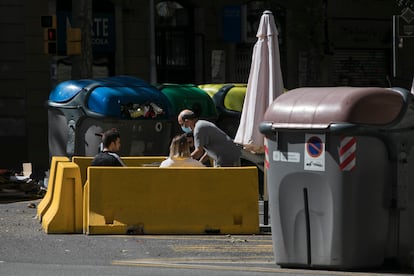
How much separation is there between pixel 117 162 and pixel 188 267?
3388 millimetres

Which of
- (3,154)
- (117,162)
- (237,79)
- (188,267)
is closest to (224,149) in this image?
(117,162)

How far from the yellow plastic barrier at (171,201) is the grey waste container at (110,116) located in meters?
4.78

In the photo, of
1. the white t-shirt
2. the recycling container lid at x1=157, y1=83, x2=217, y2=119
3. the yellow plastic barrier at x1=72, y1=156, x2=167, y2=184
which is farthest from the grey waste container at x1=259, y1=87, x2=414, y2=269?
the recycling container lid at x1=157, y1=83, x2=217, y2=119

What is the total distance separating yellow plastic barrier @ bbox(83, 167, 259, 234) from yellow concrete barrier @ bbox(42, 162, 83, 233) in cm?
19

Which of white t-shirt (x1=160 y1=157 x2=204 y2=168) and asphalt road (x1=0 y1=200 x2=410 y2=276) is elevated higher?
white t-shirt (x1=160 y1=157 x2=204 y2=168)

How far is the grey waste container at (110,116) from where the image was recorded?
704 inches

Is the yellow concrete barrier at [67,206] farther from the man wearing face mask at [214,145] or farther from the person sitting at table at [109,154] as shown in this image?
the man wearing face mask at [214,145]

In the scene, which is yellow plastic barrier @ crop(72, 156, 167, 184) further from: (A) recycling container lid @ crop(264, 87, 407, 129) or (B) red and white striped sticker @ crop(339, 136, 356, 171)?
(B) red and white striped sticker @ crop(339, 136, 356, 171)

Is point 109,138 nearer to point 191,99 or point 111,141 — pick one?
point 111,141

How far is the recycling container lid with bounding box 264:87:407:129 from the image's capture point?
9977 mm

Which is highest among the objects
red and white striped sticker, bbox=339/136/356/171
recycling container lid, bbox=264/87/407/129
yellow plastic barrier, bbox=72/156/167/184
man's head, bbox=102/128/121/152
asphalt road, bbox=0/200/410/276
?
recycling container lid, bbox=264/87/407/129

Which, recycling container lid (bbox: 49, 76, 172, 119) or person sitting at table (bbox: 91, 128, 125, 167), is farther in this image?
recycling container lid (bbox: 49, 76, 172, 119)

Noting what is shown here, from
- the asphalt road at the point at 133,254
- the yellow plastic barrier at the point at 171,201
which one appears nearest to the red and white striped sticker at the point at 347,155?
the asphalt road at the point at 133,254

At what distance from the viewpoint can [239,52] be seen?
3200cm
